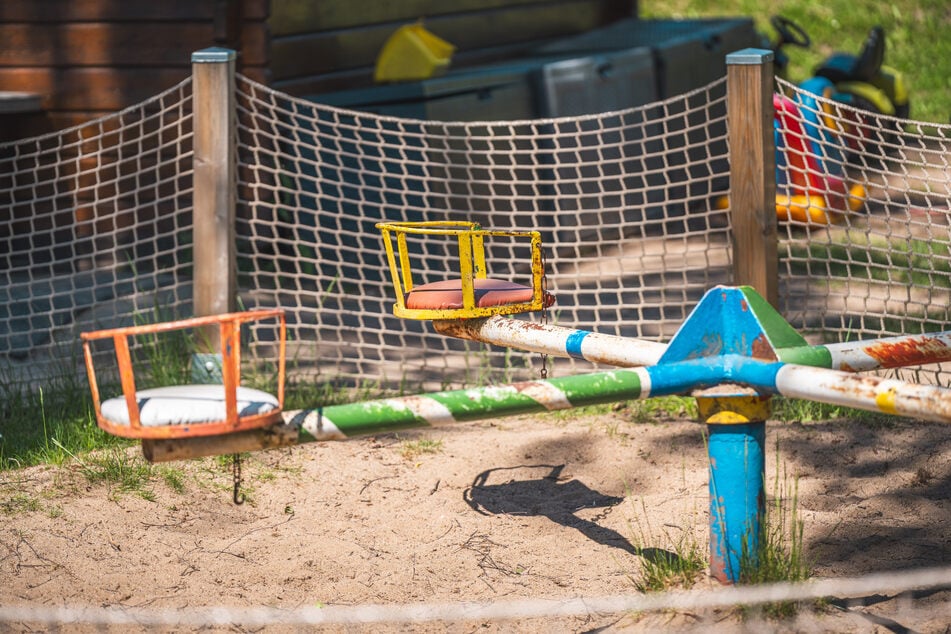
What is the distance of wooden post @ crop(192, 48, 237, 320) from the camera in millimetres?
4289

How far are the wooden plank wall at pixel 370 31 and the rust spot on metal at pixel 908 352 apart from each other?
485 cm

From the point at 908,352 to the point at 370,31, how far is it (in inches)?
226

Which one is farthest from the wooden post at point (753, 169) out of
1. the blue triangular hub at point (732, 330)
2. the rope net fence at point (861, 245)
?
the blue triangular hub at point (732, 330)

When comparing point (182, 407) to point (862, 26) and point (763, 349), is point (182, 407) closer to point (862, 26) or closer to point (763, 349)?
point (763, 349)

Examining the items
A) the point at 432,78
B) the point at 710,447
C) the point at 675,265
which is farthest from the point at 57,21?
the point at 710,447

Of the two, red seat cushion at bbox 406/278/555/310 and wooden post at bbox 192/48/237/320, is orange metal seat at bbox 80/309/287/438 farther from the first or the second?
wooden post at bbox 192/48/237/320

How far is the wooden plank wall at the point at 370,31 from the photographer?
23.4ft

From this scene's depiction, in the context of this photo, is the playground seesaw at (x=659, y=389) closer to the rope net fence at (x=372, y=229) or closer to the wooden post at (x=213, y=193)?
the wooden post at (x=213, y=193)

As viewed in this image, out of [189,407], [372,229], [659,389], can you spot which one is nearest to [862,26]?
[372,229]

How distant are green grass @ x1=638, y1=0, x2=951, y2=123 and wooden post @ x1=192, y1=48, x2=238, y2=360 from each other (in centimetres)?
906

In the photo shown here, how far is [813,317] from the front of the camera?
18.4 ft

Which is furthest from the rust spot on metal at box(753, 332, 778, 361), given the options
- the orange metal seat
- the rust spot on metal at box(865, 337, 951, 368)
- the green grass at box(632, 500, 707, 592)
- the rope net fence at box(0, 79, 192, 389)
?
the rope net fence at box(0, 79, 192, 389)

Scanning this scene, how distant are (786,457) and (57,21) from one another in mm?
5058

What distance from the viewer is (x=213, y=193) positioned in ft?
14.2
